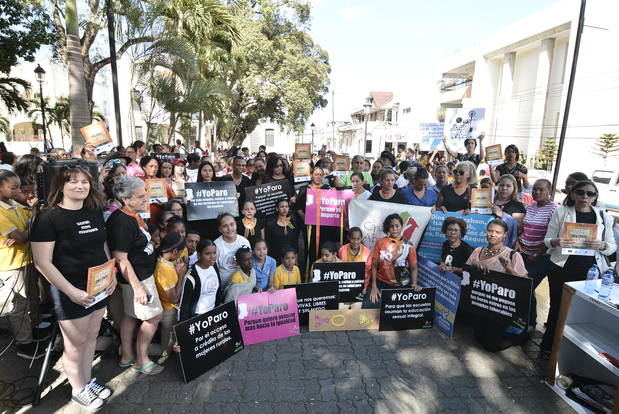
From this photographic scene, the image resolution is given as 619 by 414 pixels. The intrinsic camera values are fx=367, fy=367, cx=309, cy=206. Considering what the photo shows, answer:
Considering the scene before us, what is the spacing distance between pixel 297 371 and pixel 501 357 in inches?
91.2

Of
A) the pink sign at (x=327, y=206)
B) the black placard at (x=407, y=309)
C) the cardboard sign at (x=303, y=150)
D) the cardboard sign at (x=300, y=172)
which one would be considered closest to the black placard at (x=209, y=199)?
the pink sign at (x=327, y=206)

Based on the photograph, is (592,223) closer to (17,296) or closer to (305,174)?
(305,174)

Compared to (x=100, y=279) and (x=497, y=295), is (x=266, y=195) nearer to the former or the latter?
(x=100, y=279)

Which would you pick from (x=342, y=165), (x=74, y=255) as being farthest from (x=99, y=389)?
(x=342, y=165)

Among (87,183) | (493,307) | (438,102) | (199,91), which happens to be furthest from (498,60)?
(87,183)

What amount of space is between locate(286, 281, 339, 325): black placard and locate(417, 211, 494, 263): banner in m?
1.56

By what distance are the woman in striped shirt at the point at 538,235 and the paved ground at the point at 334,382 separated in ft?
2.96

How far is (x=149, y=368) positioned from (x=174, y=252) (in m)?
1.19

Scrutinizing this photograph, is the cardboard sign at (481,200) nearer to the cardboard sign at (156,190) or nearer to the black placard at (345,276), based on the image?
the black placard at (345,276)

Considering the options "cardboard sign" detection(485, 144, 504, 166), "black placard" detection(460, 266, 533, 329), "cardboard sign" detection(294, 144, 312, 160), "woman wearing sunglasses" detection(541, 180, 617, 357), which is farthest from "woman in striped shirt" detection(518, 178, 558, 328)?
"cardboard sign" detection(294, 144, 312, 160)

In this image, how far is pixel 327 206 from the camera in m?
5.93

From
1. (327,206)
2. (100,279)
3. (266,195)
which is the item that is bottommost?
(100,279)

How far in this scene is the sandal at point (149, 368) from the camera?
3688 millimetres

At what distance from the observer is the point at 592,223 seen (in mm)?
3967
